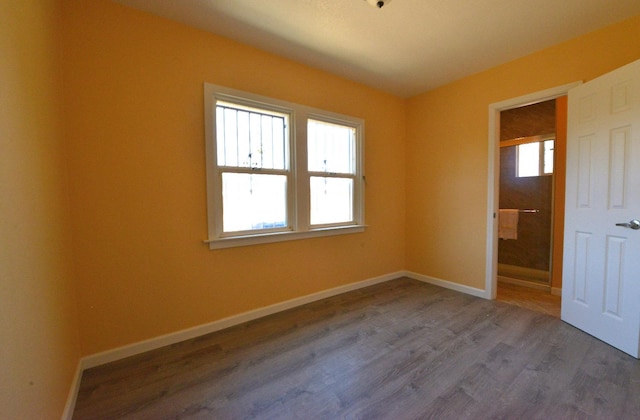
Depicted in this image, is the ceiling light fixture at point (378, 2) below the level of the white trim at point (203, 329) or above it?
above

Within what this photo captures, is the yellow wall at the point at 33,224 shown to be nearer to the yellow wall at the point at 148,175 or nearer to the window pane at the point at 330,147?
the yellow wall at the point at 148,175

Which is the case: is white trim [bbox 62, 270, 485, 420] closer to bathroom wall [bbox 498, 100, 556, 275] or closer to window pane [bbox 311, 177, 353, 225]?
window pane [bbox 311, 177, 353, 225]

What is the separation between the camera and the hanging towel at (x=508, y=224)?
3699 millimetres

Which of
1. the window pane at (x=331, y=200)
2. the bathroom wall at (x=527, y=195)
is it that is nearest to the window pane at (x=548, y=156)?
the bathroom wall at (x=527, y=195)

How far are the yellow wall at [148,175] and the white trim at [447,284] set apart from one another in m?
2.10

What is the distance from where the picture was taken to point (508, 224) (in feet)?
12.3

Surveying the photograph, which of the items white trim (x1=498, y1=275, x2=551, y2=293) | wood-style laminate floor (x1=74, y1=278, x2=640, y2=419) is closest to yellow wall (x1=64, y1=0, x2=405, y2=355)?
wood-style laminate floor (x1=74, y1=278, x2=640, y2=419)

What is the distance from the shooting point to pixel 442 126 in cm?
343

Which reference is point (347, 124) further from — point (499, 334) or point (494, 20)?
point (499, 334)

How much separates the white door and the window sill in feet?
6.78

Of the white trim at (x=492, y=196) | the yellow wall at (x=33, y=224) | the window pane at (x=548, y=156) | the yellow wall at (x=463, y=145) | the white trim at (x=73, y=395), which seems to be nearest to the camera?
the yellow wall at (x=33, y=224)

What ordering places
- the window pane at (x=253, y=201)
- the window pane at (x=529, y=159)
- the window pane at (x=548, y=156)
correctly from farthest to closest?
the window pane at (x=529, y=159) < the window pane at (x=548, y=156) < the window pane at (x=253, y=201)

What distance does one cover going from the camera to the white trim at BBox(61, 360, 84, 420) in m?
1.39

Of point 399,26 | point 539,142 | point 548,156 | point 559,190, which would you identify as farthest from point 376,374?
point 539,142
